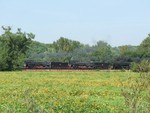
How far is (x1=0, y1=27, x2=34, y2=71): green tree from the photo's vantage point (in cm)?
4681

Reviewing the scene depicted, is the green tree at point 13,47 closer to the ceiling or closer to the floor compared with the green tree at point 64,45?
closer to the floor

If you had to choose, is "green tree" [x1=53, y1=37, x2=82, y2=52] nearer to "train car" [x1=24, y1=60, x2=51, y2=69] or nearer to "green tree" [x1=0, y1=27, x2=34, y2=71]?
"green tree" [x1=0, y1=27, x2=34, y2=71]

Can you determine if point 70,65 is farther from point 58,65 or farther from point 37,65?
point 37,65

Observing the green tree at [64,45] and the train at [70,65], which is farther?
the green tree at [64,45]

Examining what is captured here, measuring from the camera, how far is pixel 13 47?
51250 millimetres

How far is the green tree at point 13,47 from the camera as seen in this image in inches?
1843

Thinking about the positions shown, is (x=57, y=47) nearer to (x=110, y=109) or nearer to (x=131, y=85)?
(x=110, y=109)

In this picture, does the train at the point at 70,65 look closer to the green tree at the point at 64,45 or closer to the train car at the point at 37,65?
the train car at the point at 37,65

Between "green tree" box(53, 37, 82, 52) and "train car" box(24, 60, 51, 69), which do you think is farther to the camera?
"green tree" box(53, 37, 82, 52)

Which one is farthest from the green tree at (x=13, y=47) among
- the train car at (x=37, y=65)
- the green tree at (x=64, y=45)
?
the green tree at (x=64, y=45)

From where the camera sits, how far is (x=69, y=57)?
68.8 metres

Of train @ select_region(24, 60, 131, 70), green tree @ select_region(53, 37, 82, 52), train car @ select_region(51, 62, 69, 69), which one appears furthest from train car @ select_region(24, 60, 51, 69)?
green tree @ select_region(53, 37, 82, 52)

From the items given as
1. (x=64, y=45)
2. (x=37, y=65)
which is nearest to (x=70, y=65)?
(x=37, y=65)

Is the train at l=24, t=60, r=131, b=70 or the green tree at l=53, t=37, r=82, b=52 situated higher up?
the green tree at l=53, t=37, r=82, b=52
